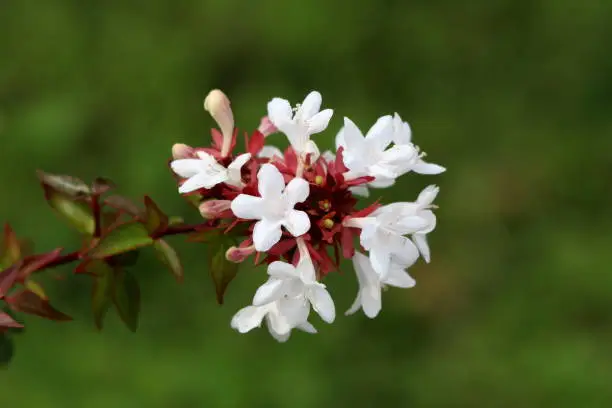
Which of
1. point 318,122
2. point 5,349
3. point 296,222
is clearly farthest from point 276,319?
point 5,349

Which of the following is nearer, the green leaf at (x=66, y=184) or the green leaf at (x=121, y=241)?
the green leaf at (x=121, y=241)

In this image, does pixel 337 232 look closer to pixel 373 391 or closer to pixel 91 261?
pixel 91 261

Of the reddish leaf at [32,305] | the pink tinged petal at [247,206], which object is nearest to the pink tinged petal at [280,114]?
the pink tinged petal at [247,206]

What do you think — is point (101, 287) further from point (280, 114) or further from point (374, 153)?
point (374, 153)

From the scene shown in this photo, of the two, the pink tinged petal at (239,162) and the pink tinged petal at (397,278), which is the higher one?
the pink tinged petal at (239,162)

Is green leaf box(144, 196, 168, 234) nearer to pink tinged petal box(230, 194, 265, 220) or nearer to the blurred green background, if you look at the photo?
pink tinged petal box(230, 194, 265, 220)

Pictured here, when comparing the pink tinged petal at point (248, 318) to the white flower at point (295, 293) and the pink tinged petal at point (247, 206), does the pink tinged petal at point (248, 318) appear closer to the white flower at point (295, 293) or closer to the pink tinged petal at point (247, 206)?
the white flower at point (295, 293)

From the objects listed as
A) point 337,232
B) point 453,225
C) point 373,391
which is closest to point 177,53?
point 453,225

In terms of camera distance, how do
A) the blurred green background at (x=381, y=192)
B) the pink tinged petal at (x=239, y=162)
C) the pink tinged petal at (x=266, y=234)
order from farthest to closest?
the blurred green background at (x=381, y=192), the pink tinged petal at (x=239, y=162), the pink tinged petal at (x=266, y=234)
